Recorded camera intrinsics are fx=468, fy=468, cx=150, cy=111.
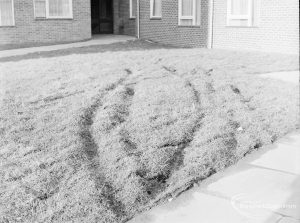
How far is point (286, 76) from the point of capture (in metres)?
9.86

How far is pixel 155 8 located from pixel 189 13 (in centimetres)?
226

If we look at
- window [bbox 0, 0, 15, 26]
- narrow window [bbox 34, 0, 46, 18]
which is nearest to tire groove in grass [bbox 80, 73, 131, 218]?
window [bbox 0, 0, 15, 26]

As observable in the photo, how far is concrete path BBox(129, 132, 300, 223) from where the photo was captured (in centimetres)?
369

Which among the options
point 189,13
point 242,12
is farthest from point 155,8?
point 242,12

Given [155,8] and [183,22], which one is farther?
[155,8]

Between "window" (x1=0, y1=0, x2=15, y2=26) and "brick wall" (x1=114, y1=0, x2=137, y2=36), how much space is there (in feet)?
20.9

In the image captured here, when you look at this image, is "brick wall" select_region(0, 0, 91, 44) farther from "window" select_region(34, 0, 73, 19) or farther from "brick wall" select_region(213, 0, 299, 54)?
"brick wall" select_region(213, 0, 299, 54)

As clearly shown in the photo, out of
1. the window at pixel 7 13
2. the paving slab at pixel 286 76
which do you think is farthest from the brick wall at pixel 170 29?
the paving slab at pixel 286 76

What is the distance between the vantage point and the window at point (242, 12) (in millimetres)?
14781

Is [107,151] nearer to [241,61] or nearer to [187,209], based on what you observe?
[187,209]

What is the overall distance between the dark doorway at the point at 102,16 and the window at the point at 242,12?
27.2 feet

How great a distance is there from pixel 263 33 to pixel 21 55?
729 cm

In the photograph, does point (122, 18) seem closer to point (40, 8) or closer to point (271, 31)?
point (40, 8)

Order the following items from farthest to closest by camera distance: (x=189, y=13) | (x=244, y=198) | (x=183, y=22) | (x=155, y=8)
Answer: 1. (x=155, y=8)
2. (x=183, y=22)
3. (x=189, y=13)
4. (x=244, y=198)
